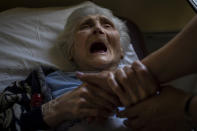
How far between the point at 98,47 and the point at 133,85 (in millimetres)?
494

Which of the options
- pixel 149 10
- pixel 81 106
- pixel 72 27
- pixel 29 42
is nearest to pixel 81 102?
pixel 81 106

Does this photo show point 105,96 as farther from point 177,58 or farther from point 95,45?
point 95,45

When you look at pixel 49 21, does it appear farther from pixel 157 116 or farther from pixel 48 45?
pixel 157 116

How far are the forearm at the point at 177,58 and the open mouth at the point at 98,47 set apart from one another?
380mm

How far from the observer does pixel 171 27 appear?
2.06 m

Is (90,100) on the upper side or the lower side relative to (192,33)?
lower

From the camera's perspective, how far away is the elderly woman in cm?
84

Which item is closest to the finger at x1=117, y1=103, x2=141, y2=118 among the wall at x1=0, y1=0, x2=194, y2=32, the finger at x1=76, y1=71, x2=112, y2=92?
the finger at x1=76, y1=71, x2=112, y2=92

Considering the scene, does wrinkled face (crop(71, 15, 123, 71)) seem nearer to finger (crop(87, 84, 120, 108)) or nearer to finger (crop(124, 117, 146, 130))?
finger (crop(87, 84, 120, 108))

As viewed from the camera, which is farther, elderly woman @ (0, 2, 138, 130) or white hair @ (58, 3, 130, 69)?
white hair @ (58, 3, 130, 69)

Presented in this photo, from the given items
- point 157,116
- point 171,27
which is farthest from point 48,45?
point 171,27

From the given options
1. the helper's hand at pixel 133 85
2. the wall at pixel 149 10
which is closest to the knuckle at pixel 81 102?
the helper's hand at pixel 133 85

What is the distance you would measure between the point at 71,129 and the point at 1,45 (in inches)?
→ 29.7

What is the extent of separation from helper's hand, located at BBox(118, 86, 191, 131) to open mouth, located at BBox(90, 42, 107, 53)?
1.54 ft
